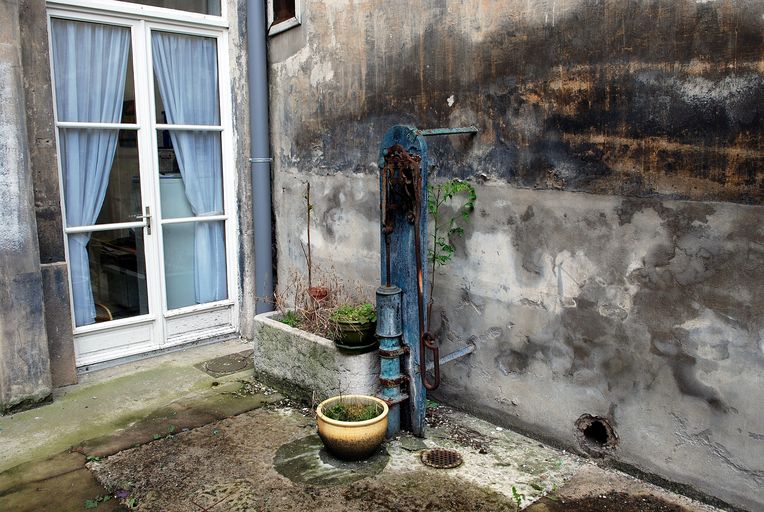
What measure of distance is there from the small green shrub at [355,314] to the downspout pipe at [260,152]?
176 cm

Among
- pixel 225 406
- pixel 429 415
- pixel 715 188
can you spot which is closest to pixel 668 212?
pixel 715 188

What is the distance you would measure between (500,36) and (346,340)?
218 cm

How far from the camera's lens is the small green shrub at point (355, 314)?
4105mm

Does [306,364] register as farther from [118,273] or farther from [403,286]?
[118,273]

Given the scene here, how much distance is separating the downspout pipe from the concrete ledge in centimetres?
90

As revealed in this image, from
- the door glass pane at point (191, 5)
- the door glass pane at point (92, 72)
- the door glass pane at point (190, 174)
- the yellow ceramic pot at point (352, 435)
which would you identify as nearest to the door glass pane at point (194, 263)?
the door glass pane at point (190, 174)

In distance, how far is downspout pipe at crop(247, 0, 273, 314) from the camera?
18.5ft

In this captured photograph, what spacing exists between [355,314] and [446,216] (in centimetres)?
93

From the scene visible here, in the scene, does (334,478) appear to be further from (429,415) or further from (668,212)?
(668,212)

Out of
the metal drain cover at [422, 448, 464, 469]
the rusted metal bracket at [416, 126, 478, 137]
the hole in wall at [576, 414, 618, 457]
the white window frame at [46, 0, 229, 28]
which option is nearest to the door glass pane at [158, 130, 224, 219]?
the white window frame at [46, 0, 229, 28]

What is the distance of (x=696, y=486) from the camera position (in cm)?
328

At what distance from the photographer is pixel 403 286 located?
4004 mm

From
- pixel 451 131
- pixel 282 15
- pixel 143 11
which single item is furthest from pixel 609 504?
pixel 143 11

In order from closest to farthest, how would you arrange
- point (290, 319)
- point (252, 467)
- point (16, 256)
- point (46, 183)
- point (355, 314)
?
point (252, 467)
point (355, 314)
point (16, 256)
point (46, 183)
point (290, 319)
